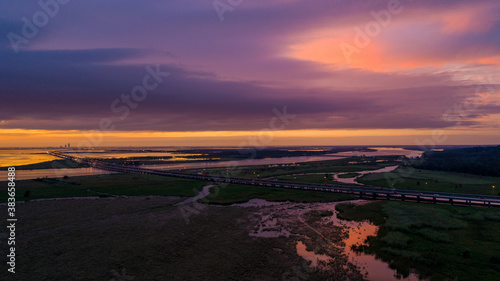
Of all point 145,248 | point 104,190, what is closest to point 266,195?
point 145,248

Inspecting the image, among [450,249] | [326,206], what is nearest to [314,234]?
[450,249]

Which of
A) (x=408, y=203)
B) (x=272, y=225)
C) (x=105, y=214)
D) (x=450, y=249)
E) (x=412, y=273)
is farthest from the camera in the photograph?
(x=408, y=203)

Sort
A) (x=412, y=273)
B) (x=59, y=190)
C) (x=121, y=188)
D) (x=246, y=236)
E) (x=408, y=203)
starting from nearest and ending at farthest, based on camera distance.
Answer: (x=412, y=273)
(x=246, y=236)
(x=408, y=203)
(x=59, y=190)
(x=121, y=188)

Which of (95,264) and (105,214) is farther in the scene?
(105,214)

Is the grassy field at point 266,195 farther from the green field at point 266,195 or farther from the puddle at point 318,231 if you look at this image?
the puddle at point 318,231

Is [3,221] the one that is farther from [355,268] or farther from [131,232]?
[355,268]

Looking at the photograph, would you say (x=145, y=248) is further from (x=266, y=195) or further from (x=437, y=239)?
(x=266, y=195)

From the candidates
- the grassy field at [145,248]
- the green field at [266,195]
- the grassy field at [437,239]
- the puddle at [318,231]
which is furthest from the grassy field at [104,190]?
the grassy field at [437,239]
